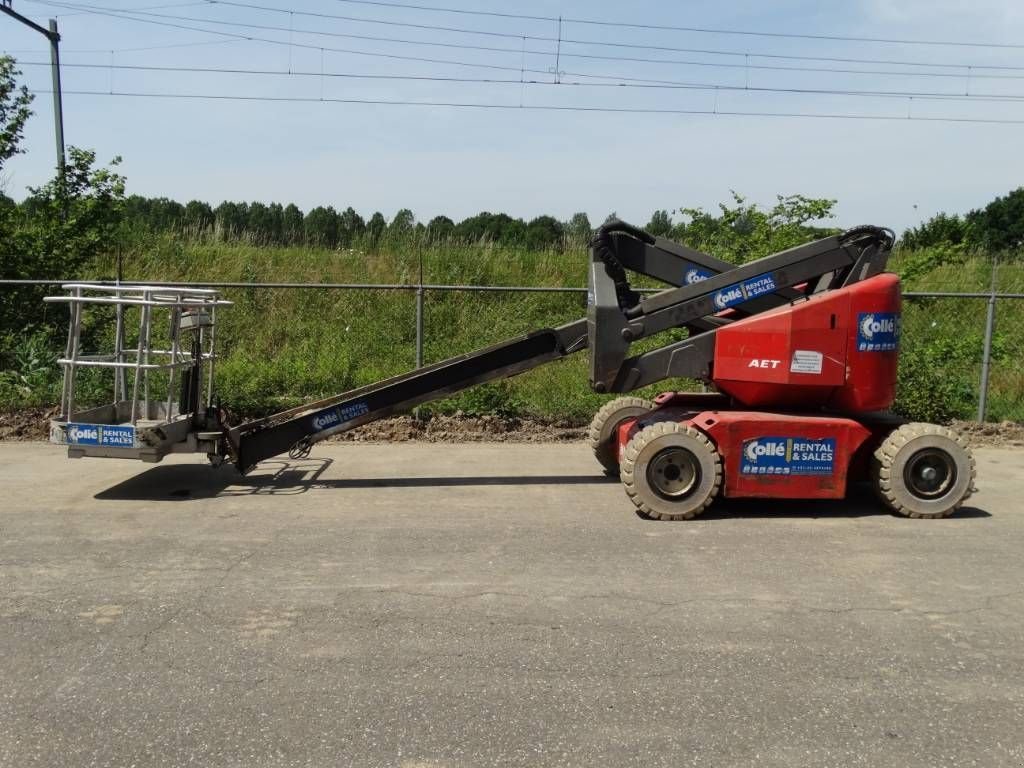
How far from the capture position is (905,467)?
21.7ft

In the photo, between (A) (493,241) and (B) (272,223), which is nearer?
(A) (493,241)

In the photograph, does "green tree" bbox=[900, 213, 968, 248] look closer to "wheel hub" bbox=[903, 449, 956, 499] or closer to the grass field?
the grass field

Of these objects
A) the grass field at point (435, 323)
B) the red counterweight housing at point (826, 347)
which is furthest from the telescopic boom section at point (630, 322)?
the grass field at point (435, 323)

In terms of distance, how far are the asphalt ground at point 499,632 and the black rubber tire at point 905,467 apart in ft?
0.49

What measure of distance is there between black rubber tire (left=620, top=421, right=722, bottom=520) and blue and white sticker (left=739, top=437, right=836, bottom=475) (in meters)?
0.28

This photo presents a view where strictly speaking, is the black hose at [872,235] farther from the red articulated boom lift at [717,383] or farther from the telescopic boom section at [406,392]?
the telescopic boom section at [406,392]

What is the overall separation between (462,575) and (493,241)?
1583 cm

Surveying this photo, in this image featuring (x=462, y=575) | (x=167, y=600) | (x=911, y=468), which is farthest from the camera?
(x=911, y=468)

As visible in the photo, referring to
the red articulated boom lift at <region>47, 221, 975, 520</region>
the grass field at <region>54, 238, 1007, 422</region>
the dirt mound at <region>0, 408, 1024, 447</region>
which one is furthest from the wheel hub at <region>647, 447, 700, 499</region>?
the grass field at <region>54, 238, 1007, 422</region>

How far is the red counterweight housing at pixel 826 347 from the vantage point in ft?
21.8

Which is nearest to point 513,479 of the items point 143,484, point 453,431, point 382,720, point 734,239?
point 453,431

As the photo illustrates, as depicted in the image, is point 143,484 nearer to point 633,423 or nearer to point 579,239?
point 633,423

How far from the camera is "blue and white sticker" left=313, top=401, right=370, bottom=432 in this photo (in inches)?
291

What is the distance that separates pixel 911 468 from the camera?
21.8 feet
